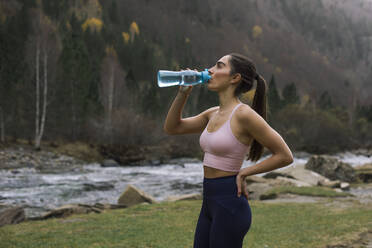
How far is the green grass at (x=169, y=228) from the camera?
6945 millimetres

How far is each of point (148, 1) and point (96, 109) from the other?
8116 centimetres

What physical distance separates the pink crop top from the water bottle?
1.05ft

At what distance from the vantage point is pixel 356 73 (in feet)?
467

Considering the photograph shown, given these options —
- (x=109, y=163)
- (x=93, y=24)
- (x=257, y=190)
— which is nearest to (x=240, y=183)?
(x=257, y=190)

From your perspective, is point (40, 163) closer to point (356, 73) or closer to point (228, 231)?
point (228, 231)

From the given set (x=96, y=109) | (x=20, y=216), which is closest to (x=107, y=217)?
(x=20, y=216)

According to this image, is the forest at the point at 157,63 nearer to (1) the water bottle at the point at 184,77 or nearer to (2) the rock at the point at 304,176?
(1) the water bottle at the point at 184,77

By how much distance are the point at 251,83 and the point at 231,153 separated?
538mm

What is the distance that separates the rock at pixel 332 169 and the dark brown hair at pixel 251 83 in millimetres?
19508

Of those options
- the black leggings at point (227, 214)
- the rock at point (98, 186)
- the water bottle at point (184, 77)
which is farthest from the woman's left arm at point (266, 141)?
the rock at point (98, 186)

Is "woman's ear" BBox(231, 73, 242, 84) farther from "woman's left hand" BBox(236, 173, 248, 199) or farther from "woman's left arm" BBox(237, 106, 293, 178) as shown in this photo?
"woman's left hand" BBox(236, 173, 248, 199)

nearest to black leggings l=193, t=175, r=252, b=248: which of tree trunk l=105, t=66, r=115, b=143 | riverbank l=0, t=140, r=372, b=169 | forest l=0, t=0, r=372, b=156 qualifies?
forest l=0, t=0, r=372, b=156

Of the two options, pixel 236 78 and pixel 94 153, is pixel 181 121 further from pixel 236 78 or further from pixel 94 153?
pixel 94 153

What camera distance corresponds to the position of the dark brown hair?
276cm
